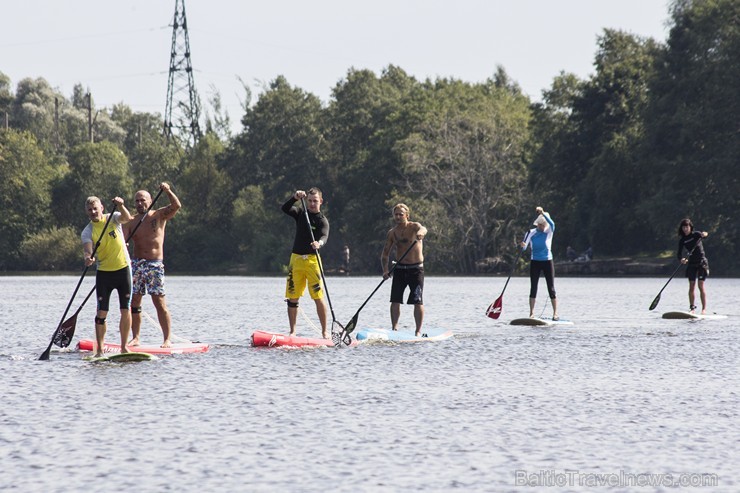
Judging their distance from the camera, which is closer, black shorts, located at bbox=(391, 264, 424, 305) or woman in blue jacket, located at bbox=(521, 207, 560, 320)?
black shorts, located at bbox=(391, 264, 424, 305)

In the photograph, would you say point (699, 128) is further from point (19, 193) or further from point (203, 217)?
point (19, 193)

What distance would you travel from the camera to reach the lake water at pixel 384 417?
8.76 meters

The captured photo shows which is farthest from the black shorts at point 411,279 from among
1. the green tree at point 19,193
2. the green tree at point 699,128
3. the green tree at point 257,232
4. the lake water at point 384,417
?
the green tree at point 19,193

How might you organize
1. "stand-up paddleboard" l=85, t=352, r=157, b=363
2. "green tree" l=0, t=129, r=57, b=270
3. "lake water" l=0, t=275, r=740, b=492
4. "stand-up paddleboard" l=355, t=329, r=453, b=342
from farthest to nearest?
"green tree" l=0, t=129, r=57, b=270 → "stand-up paddleboard" l=355, t=329, r=453, b=342 → "stand-up paddleboard" l=85, t=352, r=157, b=363 → "lake water" l=0, t=275, r=740, b=492

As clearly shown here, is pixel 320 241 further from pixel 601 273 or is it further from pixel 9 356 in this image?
pixel 601 273

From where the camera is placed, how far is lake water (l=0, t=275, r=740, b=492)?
876 cm

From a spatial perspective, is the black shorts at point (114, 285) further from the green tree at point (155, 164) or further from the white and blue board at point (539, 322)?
the green tree at point (155, 164)

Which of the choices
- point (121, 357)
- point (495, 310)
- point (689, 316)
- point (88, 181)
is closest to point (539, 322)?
point (495, 310)

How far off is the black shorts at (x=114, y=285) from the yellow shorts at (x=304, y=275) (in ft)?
10.7

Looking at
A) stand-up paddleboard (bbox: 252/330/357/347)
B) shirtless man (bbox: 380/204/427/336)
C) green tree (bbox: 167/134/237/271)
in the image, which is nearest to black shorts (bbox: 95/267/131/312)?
stand-up paddleboard (bbox: 252/330/357/347)

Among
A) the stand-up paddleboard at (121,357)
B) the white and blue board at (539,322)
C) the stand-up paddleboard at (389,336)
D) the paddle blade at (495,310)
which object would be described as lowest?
the stand-up paddleboard at (121,357)

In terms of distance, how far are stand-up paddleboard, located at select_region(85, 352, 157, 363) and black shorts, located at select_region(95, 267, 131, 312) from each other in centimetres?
59

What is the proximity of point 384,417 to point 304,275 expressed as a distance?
7.46 m

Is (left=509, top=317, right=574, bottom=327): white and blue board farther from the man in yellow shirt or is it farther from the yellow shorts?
the man in yellow shirt
